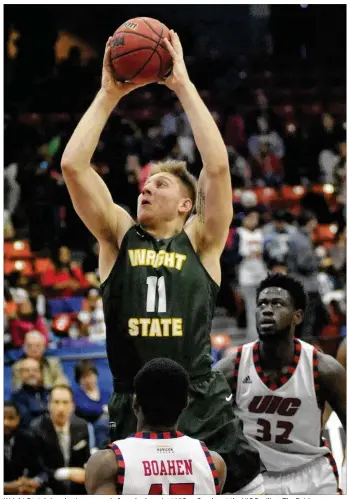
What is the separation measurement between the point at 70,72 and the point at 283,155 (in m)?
4.36

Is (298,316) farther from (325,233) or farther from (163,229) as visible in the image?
(325,233)

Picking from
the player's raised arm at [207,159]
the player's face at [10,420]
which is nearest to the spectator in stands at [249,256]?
the player's face at [10,420]

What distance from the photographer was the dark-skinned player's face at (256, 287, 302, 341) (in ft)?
18.4

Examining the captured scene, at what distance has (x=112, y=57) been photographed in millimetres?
4387

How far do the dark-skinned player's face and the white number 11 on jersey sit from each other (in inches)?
53.5

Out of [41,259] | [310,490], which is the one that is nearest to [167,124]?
[41,259]

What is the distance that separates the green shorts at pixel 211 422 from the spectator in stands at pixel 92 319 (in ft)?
23.1

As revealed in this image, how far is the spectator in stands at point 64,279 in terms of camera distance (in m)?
12.8

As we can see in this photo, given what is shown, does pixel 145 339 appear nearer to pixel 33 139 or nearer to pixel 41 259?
pixel 41 259

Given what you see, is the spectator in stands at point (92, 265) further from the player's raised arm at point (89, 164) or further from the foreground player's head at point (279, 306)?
the player's raised arm at point (89, 164)

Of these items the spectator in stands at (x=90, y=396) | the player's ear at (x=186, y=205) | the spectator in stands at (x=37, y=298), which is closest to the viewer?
the player's ear at (x=186, y=205)

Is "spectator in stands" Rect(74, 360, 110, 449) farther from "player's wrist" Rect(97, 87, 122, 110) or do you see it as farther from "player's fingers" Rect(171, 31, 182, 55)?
"player's fingers" Rect(171, 31, 182, 55)

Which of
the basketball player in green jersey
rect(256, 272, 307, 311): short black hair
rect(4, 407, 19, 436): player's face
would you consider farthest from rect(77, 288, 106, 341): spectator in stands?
the basketball player in green jersey

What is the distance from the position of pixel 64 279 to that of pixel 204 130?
8.81 m
